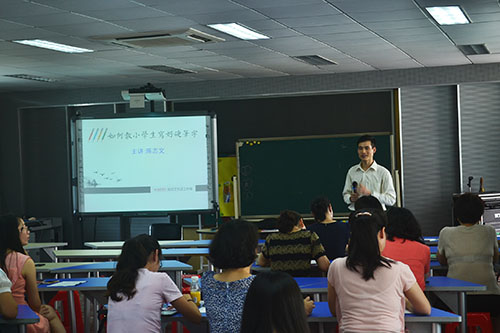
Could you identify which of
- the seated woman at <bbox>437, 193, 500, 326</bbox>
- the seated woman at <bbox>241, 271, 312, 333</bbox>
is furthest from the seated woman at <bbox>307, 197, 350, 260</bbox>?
the seated woman at <bbox>241, 271, 312, 333</bbox>

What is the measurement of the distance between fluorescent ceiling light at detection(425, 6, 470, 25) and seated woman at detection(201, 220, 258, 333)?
411cm

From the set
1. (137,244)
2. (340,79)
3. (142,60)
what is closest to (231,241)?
(137,244)

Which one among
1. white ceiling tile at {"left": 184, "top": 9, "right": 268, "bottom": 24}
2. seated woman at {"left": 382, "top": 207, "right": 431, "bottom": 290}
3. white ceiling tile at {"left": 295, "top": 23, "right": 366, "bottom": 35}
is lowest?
seated woman at {"left": 382, "top": 207, "right": 431, "bottom": 290}

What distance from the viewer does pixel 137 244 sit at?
4234 mm

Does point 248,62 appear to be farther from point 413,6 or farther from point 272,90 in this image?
point 413,6

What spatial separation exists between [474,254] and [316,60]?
5278 mm

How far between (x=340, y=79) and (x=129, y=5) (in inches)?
239

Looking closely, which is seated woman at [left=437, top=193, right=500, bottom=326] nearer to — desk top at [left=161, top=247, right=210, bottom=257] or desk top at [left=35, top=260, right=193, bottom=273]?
desk top at [left=35, top=260, right=193, bottom=273]

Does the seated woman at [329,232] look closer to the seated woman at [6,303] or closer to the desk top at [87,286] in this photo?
the desk top at [87,286]

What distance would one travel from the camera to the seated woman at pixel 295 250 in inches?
228

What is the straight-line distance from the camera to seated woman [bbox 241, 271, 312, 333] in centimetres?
214

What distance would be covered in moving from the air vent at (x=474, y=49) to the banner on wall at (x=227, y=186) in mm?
4200

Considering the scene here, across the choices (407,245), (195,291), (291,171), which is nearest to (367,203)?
(407,245)

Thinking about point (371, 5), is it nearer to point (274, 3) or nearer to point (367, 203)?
point (274, 3)
